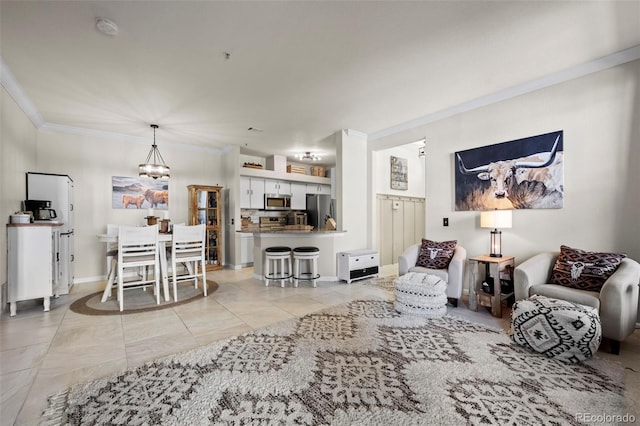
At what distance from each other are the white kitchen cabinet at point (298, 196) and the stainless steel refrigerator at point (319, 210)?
137mm

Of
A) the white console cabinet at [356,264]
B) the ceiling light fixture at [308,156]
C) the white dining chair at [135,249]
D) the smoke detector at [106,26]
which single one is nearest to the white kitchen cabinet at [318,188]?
the ceiling light fixture at [308,156]

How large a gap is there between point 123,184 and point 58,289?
2.10m

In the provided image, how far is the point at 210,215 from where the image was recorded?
5.93 metres

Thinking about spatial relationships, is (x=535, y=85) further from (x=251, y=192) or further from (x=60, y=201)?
(x=60, y=201)

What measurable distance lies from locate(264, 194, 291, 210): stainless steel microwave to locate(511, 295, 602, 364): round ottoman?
5.44 m

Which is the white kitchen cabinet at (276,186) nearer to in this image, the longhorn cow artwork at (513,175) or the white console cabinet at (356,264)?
the white console cabinet at (356,264)

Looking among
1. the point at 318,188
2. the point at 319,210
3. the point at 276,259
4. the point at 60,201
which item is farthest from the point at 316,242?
the point at 60,201

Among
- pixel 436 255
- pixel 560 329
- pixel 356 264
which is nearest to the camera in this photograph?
pixel 560 329

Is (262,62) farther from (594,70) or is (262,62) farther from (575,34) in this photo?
(594,70)

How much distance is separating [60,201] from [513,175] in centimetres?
628

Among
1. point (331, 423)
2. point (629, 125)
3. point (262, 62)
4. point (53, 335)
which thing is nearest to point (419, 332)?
point (331, 423)

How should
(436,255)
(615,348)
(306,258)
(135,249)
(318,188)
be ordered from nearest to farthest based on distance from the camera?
(615,348)
(135,249)
(436,255)
(306,258)
(318,188)

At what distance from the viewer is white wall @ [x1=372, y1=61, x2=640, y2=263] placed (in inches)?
104

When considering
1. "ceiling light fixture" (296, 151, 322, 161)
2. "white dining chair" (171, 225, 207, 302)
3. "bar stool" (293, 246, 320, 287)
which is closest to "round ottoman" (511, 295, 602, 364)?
"bar stool" (293, 246, 320, 287)
